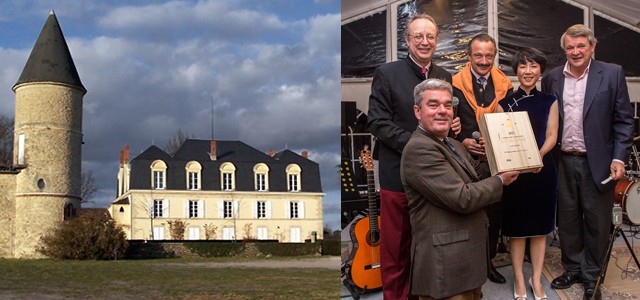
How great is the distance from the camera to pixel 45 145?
17.2 meters

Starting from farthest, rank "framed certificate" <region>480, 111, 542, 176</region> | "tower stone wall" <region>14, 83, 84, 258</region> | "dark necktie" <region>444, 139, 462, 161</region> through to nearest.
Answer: "tower stone wall" <region>14, 83, 84, 258</region>
"framed certificate" <region>480, 111, 542, 176</region>
"dark necktie" <region>444, 139, 462, 161</region>

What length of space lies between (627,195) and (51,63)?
13.7 metres

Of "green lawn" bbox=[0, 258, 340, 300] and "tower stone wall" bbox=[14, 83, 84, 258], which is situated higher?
"tower stone wall" bbox=[14, 83, 84, 258]

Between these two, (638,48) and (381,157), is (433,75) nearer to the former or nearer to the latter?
(381,157)

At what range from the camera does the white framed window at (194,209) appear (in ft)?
47.7

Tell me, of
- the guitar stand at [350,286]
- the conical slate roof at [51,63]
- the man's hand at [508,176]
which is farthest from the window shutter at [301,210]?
the man's hand at [508,176]

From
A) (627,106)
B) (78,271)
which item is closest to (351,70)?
(627,106)

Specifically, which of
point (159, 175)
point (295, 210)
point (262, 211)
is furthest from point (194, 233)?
point (295, 210)

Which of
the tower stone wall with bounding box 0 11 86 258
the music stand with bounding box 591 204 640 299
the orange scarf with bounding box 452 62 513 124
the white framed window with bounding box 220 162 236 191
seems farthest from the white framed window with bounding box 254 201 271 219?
the orange scarf with bounding box 452 62 513 124

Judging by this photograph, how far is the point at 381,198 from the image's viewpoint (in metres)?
3.95

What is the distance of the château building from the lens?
43.8ft

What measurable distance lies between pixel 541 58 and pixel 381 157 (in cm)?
98

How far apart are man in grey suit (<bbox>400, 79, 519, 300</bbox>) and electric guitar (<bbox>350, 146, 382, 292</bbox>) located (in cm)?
77

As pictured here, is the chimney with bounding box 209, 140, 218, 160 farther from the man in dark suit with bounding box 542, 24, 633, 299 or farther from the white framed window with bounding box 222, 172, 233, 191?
the man in dark suit with bounding box 542, 24, 633, 299
